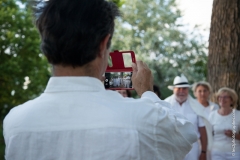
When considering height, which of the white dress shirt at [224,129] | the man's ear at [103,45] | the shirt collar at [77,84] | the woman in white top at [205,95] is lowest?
the white dress shirt at [224,129]

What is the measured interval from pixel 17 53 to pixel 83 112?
13.6m

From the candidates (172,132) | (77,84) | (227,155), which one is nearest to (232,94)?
(227,155)

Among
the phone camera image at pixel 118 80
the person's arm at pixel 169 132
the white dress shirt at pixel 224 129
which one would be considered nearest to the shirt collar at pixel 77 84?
the person's arm at pixel 169 132

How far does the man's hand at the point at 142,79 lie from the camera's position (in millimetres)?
1760

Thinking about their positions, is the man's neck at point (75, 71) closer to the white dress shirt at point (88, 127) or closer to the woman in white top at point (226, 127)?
the white dress shirt at point (88, 127)

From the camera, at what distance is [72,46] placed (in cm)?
151

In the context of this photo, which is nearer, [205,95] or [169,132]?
[169,132]

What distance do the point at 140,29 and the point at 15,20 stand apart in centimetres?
1595

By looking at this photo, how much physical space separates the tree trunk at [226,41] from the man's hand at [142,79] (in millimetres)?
6413

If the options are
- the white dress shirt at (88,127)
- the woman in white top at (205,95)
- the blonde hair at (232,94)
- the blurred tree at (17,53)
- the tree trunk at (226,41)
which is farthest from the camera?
the blurred tree at (17,53)

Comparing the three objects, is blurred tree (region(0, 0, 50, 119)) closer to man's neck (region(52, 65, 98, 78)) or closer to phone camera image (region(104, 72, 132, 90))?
phone camera image (region(104, 72, 132, 90))

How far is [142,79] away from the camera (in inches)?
70.1

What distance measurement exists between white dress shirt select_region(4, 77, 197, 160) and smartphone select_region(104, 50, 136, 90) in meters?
0.64

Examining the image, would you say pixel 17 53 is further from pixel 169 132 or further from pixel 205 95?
pixel 169 132
